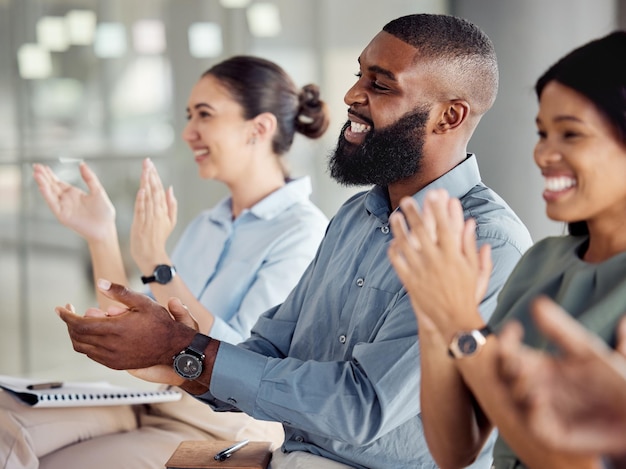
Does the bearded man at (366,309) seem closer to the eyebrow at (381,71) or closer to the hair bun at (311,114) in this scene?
the eyebrow at (381,71)

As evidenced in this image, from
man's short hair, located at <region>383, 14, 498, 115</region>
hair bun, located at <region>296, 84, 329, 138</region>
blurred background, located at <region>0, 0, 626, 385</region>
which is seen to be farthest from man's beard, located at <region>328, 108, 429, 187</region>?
blurred background, located at <region>0, 0, 626, 385</region>

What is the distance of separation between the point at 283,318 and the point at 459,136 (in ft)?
1.86

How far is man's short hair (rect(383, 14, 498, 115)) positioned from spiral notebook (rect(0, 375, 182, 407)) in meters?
1.16

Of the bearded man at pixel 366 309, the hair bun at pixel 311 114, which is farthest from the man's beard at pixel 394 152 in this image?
the hair bun at pixel 311 114

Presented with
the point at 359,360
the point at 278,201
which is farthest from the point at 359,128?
the point at 278,201

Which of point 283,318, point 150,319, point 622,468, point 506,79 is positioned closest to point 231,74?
point 283,318

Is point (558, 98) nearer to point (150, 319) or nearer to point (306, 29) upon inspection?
point (150, 319)

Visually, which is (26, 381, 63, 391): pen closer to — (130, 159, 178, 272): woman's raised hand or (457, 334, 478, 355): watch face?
(130, 159, 178, 272): woman's raised hand

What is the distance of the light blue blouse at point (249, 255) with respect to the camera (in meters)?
2.79

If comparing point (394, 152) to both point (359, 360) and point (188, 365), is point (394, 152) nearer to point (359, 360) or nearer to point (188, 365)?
point (359, 360)

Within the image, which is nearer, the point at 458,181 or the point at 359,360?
the point at 359,360

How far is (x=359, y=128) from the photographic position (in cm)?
214

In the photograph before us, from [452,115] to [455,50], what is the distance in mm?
142

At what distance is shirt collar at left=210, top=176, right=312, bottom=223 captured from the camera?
3.04 meters
